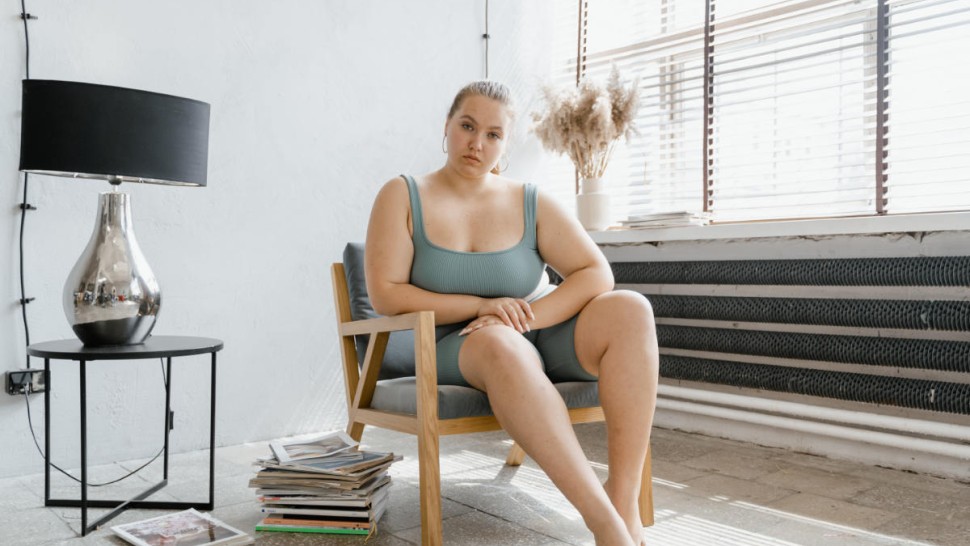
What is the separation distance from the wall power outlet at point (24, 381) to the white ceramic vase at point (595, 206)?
1.95 m

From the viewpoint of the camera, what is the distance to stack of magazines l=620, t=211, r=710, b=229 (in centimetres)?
284

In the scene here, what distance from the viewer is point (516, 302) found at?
5.89 feet

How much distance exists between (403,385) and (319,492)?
30 cm

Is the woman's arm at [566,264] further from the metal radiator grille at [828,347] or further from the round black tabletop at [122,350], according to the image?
the metal radiator grille at [828,347]

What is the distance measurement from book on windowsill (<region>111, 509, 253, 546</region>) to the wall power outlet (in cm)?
76

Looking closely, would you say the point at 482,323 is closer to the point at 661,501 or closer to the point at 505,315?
the point at 505,315

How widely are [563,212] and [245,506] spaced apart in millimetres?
1111

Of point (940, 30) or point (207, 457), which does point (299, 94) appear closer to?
point (207, 457)

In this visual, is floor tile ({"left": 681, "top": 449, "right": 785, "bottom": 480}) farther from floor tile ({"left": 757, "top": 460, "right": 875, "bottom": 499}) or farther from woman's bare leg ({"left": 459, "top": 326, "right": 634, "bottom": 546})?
woman's bare leg ({"left": 459, "top": 326, "right": 634, "bottom": 546})

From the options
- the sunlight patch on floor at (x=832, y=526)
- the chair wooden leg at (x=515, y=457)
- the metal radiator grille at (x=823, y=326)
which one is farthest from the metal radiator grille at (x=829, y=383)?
the chair wooden leg at (x=515, y=457)

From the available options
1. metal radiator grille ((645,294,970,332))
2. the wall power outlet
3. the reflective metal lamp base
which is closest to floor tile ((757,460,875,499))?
metal radiator grille ((645,294,970,332))

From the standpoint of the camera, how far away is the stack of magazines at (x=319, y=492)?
178 centimetres

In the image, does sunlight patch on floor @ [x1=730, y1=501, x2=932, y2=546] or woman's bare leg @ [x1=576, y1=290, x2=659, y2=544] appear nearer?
woman's bare leg @ [x1=576, y1=290, x2=659, y2=544]

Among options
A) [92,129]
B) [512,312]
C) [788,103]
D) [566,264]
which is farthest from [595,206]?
[92,129]
